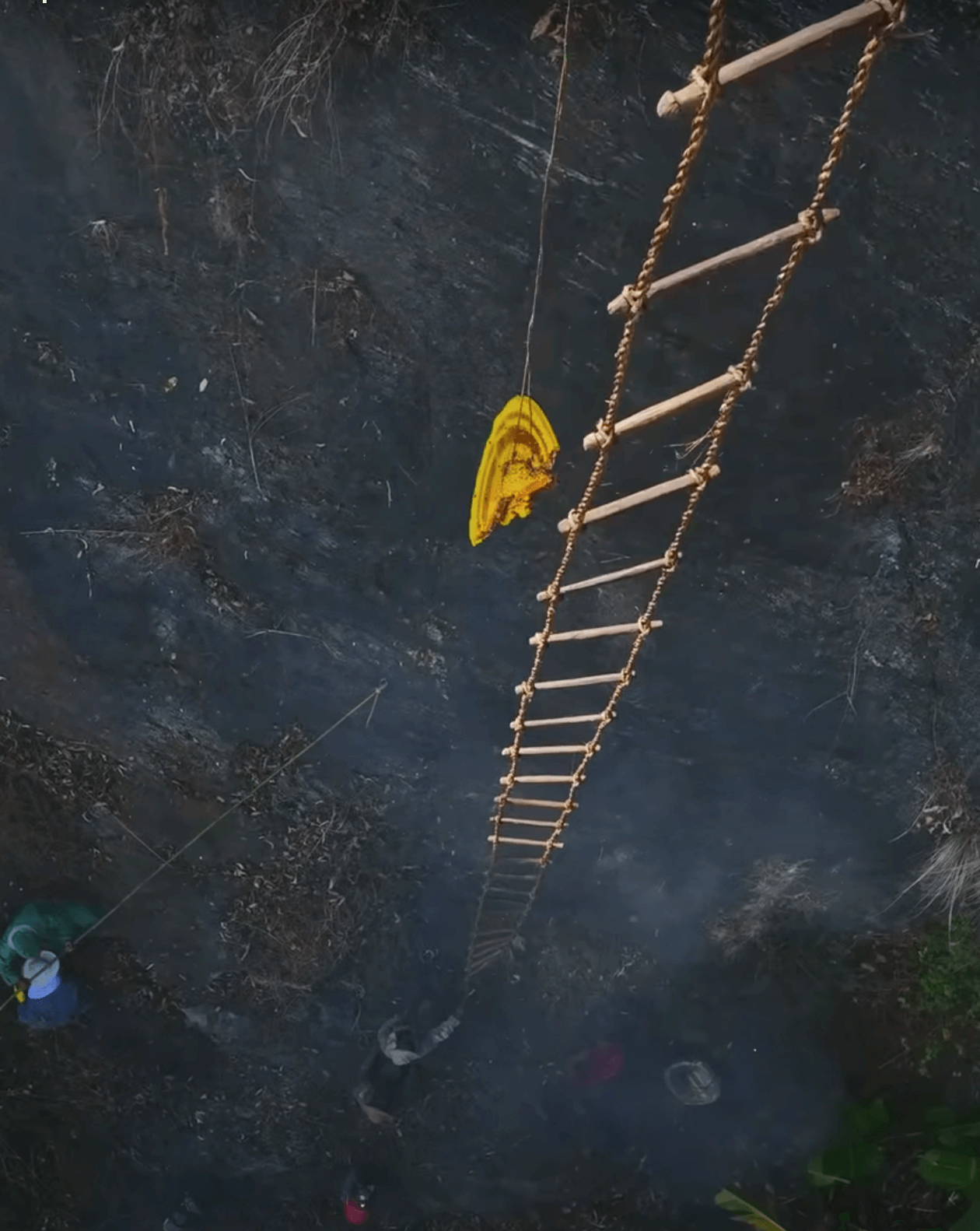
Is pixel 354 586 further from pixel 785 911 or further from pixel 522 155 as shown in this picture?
pixel 785 911

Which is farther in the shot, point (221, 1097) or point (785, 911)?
point (221, 1097)

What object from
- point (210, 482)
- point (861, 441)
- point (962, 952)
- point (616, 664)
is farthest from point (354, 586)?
point (962, 952)

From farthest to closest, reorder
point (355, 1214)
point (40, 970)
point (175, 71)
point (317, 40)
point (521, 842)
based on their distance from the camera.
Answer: point (355, 1214) < point (40, 970) < point (521, 842) < point (175, 71) < point (317, 40)

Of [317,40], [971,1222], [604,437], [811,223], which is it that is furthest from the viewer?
[971,1222]

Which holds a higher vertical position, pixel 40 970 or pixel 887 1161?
pixel 40 970

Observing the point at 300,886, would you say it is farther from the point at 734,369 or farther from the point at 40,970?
the point at 734,369

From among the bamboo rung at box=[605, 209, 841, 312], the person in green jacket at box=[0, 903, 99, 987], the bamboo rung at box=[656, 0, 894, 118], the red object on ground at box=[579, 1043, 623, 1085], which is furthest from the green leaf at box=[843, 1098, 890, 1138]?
the bamboo rung at box=[656, 0, 894, 118]

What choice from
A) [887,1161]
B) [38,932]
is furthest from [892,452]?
[38,932]
